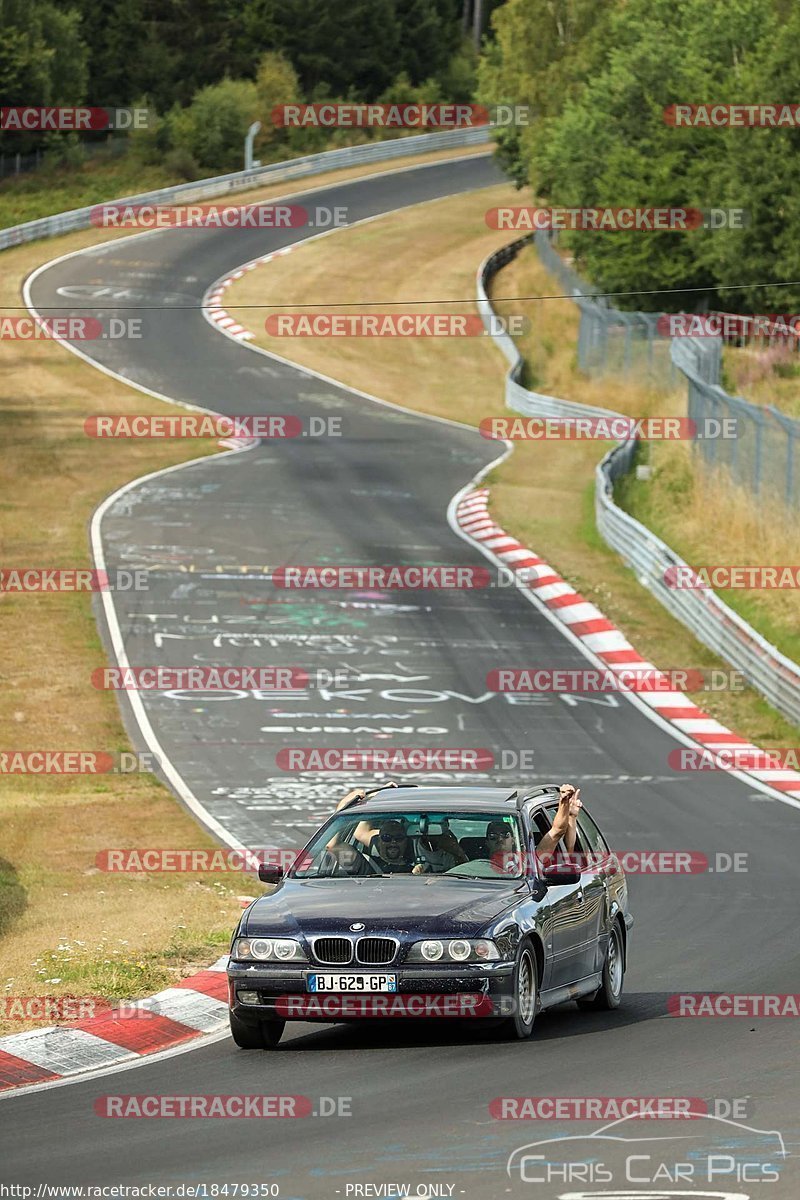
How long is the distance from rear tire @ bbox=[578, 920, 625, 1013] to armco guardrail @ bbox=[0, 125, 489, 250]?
62766 mm

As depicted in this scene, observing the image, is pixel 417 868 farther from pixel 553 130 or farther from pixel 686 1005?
pixel 553 130

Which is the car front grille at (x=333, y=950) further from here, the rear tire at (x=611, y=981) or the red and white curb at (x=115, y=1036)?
the rear tire at (x=611, y=981)

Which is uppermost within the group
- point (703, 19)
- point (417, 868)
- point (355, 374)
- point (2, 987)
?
point (703, 19)

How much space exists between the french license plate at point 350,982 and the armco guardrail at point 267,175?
6416 cm

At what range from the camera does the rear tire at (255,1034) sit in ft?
34.4

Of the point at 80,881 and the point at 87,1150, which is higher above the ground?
the point at 87,1150

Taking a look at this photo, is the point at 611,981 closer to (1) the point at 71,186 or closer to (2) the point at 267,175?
(1) the point at 71,186

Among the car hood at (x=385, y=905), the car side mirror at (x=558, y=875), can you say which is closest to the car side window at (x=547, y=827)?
the car side mirror at (x=558, y=875)

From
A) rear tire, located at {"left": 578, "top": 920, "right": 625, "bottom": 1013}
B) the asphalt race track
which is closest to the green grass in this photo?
the asphalt race track

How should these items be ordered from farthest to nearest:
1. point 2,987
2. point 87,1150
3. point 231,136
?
point 231,136, point 2,987, point 87,1150

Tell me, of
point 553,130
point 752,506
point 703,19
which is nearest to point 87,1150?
point 752,506

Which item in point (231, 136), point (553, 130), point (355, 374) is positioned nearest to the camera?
point (355, 374)

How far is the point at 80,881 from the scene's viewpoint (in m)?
17.2

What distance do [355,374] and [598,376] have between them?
7.59m
